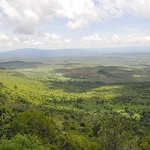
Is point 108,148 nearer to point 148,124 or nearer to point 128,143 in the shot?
point 128,143

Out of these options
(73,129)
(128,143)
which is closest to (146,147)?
(128,143)

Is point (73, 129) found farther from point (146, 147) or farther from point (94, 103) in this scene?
point (94, 103)

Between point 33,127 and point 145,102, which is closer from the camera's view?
point 33,127

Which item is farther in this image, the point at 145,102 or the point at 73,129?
the point at 145,102

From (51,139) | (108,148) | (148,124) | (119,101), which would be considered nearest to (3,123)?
(51,139)

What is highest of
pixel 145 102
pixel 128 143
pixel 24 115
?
pixel 24 115

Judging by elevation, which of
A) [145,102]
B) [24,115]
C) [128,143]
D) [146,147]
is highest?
[24,115]

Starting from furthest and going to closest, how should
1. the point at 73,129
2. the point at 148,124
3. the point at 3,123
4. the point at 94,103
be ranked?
1. the point at 94,103
2. the point at 148,124
3. the point at 73,129
4. the point at 3,123

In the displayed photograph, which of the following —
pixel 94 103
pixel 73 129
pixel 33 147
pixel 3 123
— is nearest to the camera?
pixel 33 147

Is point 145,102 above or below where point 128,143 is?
below
